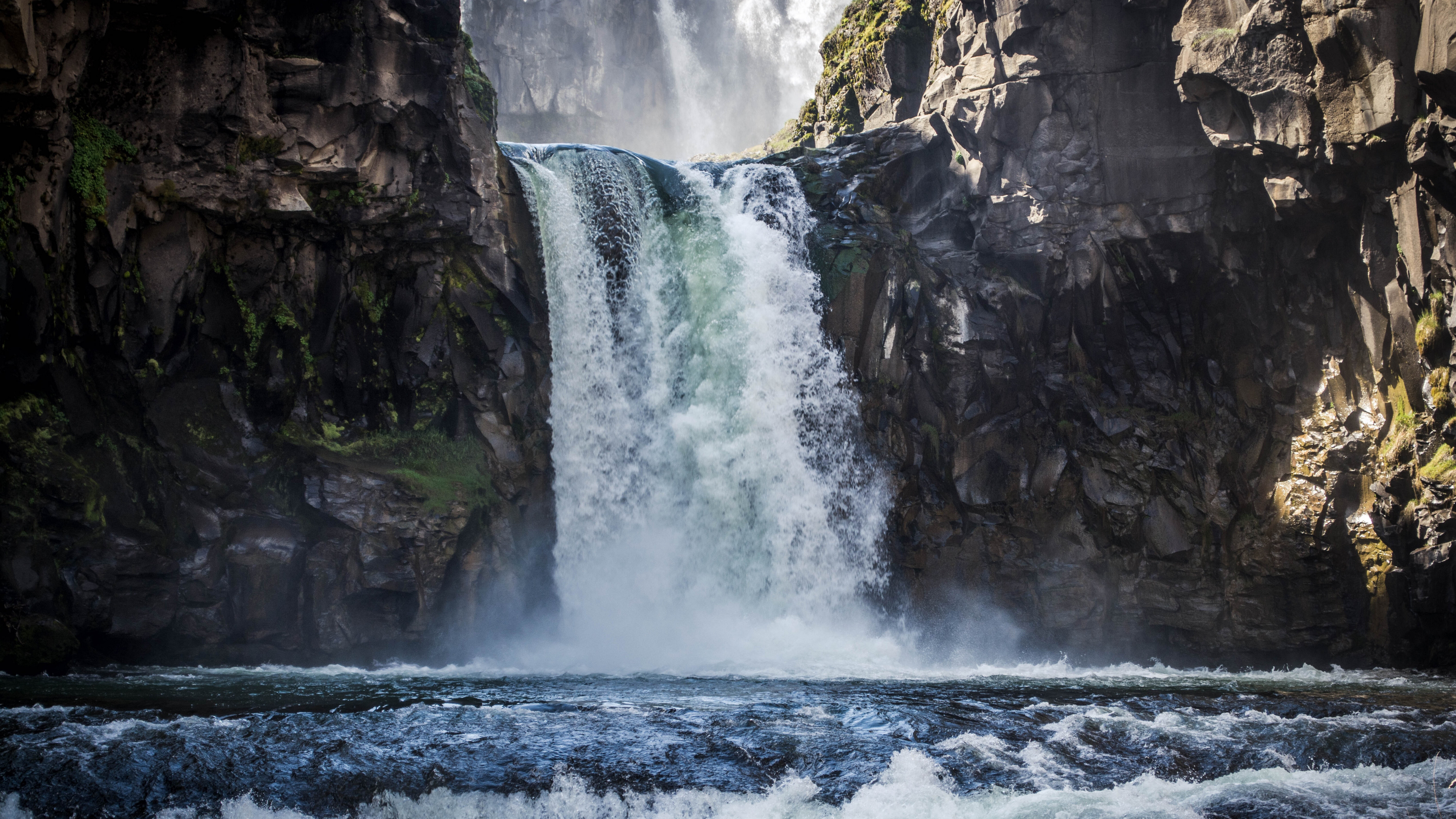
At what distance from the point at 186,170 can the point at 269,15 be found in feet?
10.3

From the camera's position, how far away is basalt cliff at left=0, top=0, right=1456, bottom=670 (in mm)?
14555

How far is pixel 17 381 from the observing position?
45.9ft

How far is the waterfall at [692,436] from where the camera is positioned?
18406 millimetres

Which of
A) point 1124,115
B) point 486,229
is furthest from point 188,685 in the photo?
point 1124,115

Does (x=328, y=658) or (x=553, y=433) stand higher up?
(x=553, y=433)

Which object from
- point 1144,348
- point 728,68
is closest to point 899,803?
point 1144,348

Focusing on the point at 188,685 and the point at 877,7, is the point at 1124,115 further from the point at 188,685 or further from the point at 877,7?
the point at 188,685

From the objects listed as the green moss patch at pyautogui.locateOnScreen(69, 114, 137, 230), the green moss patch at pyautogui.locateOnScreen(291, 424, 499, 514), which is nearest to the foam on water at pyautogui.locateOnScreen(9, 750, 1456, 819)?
the green moss patch at pyautogui.locateOnScreen(291, 424, 499, 514)

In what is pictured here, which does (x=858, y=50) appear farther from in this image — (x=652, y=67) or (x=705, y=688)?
(x=652, y=67)

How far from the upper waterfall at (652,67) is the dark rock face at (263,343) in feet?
99.4

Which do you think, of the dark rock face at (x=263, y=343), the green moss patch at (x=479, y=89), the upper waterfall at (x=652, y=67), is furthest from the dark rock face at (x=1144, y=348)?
A: the upper waterfall at (x=652, y=67)

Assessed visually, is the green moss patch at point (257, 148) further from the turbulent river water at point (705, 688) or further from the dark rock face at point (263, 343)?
the turbulent river water at point (705, 688)

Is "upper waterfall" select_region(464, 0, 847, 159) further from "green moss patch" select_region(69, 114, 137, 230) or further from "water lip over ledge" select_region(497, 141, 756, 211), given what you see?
"green moss patch" select_region(69, 114, 137, 230)

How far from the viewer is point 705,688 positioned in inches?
504
